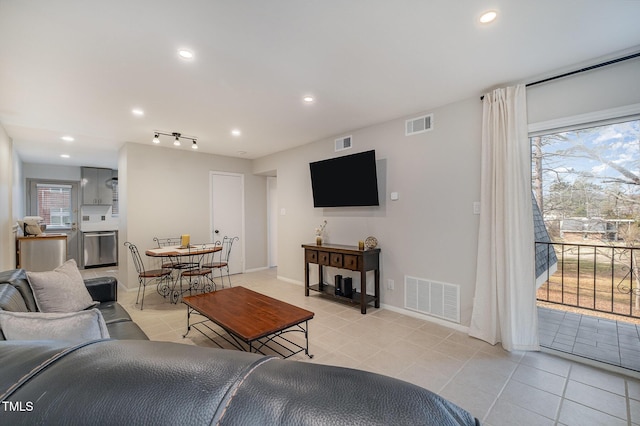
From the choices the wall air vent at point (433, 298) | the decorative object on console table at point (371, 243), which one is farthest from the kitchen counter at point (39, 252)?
the wall air vent at point (433, 298)

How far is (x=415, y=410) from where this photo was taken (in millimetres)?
418

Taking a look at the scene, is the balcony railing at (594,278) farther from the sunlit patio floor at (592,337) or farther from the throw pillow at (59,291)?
the throw pillow at (59,291)

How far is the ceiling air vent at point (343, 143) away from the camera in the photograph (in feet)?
14.1

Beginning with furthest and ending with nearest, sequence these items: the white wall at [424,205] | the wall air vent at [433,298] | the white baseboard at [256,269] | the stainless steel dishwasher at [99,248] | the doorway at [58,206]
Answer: the stainless steel dishwasher at [99,248] < the doorway at [58,206] < the white baseboard at [256,269] < the wall air vent at [433,298] < the white wall at [424,205]

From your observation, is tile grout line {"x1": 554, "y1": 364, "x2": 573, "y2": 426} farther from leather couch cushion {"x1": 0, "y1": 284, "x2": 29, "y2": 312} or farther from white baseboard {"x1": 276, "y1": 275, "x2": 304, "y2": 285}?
white baseboard {"x1": 276, "y1": 275, "x2": 304, "y2": 285}

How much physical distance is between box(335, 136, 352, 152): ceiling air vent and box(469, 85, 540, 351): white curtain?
6.25 ft

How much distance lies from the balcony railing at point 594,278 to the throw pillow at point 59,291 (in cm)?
440

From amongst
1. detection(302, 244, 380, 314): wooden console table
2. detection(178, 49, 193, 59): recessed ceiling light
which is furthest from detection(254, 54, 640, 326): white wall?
detection(178, 49, 193, 59): recessed ceiling light

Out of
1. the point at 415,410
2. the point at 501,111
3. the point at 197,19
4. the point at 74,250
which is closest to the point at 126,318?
the point at 197,19

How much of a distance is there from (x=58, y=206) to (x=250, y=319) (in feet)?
24.2

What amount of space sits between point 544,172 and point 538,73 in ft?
3.42

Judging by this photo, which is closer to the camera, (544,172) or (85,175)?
(544,172)

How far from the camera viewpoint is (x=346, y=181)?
13.6ft

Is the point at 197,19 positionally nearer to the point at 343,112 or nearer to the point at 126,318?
the point at 343,112
